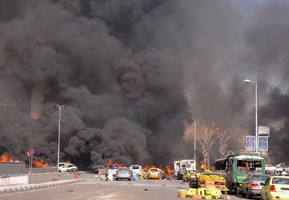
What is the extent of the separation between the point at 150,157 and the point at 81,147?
497 inches

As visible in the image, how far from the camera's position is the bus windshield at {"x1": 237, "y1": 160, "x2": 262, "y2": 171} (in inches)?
1296

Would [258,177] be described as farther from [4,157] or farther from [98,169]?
[4,157]

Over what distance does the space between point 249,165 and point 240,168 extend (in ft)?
2.85

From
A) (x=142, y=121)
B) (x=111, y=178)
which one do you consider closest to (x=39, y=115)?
(x=142, y=121)

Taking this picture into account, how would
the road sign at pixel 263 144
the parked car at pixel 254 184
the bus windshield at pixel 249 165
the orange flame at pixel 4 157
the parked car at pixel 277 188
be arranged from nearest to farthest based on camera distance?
the parked car at pixel 277 188, the parked car at pixel 254 184, the bus windshield at pixel 249 165, the road sign at pixel 263 144, the orange flame at pixel 4 157

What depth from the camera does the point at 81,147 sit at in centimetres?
7481

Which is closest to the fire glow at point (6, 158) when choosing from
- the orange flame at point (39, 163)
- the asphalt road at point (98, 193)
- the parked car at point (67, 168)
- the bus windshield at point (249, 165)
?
the orange flame at point (39, 163)

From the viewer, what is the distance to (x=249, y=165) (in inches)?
1312

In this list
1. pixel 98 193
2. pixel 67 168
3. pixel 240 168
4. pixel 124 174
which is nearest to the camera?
pixel 98 193

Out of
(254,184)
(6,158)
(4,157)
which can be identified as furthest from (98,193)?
(6,158)

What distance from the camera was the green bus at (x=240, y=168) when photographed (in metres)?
32.3

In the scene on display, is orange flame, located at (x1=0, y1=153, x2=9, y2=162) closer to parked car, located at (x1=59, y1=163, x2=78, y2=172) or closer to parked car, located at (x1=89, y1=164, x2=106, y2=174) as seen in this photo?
parked car, located at (x1=59, y1=163, x2=78, y2=172)

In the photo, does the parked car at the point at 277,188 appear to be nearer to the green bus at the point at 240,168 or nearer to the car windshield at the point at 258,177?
the car windshield at the point at 258,177

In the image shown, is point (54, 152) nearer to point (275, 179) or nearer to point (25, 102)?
point (25, 102)
